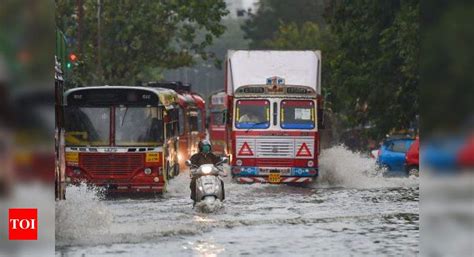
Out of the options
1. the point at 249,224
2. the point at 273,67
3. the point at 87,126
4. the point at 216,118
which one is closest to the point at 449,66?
the point at 249,224

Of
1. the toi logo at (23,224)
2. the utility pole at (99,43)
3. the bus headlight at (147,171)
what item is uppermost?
the utility pole at (99,43)

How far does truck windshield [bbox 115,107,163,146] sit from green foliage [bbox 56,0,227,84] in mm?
27384

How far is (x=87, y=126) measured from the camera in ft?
85.0

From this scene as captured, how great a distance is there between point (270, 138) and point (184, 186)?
2.80 m

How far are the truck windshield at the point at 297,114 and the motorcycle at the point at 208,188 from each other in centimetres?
911

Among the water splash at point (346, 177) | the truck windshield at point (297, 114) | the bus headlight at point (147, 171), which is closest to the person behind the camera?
the bus headlight at point (147, 171)

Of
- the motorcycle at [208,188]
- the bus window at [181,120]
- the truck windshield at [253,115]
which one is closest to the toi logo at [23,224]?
the motorcycle at [208,188]

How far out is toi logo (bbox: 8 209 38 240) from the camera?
6.29 metres

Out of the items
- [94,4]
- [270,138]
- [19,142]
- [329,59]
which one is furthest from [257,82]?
[94,4]

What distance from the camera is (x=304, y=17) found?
116 meters

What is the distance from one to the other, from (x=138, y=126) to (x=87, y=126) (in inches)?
49.3

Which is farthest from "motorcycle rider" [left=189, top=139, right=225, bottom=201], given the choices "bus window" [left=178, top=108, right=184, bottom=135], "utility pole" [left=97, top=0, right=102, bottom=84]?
"utility pole" [left=97, top=0, right=102, bottom=84]

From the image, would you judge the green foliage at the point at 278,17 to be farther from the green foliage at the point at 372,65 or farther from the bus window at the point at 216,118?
the green foliage at the point at 372,65

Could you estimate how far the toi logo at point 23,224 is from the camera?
629cm
